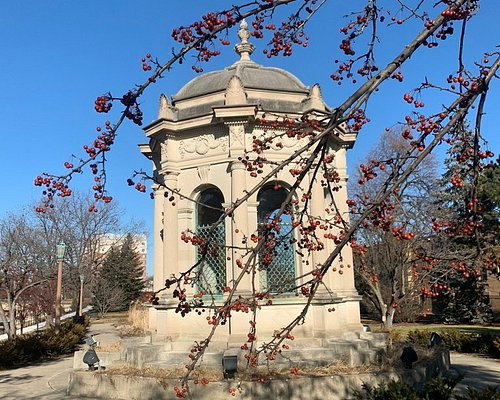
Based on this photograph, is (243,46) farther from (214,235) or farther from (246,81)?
(214,235)

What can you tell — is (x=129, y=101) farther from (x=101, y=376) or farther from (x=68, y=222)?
(x=68, y=222)

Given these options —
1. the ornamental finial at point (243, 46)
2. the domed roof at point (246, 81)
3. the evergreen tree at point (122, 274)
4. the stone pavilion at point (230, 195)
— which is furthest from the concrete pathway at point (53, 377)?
the evergreen tree at point (122, 274)

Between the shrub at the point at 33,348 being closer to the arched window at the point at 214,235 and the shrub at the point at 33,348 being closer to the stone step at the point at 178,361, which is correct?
the arched window at the point at 214,235

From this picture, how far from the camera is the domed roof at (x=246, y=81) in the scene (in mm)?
11000

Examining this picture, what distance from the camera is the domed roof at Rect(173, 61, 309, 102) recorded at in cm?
1100

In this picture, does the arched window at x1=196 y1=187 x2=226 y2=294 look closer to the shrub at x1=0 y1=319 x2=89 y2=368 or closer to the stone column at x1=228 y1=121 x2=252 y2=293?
the stone column at x1=228 y1=121 x2=252 y2=293

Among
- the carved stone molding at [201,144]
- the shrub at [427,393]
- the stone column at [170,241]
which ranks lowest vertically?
the shrub at [427,393]

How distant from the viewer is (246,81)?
11195 millimetres

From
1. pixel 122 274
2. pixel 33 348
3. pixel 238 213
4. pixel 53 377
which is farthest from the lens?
pixel 122 274

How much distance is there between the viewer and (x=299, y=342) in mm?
8891

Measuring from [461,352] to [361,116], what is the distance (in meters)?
13.7

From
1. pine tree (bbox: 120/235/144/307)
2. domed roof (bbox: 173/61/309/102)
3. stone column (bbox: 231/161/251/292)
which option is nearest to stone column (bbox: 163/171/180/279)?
stone column (bbox: 231/161/251/292)

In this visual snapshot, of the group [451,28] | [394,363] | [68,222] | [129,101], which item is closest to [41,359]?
[394,363]

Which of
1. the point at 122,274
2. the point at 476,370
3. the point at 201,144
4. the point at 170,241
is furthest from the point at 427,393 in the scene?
the point at 122,274
